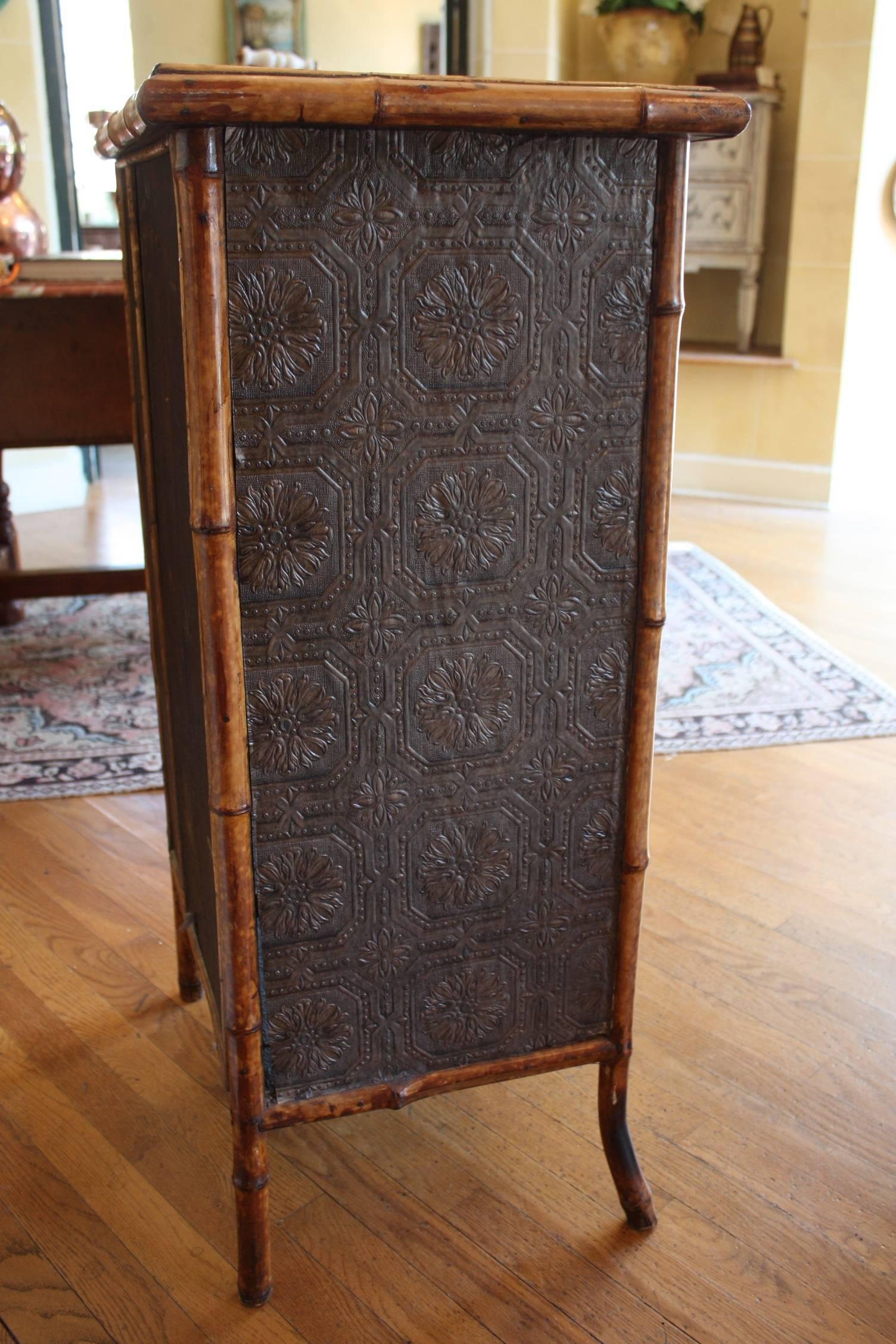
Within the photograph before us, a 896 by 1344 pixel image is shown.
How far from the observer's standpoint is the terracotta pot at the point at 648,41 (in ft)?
15.2

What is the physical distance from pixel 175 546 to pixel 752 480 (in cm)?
405

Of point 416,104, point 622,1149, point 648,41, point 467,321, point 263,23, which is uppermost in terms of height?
point 263,23

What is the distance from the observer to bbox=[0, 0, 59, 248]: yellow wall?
453 centimetres

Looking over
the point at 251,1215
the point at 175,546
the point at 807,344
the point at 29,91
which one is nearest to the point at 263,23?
the point at 29,91

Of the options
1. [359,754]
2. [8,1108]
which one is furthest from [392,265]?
[8,1108]

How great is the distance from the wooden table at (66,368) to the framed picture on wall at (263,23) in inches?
106

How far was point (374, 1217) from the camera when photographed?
1404mm

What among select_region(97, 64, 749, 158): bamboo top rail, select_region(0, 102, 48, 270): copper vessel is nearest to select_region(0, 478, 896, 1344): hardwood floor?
select_region(97, 64, 749, 158): bamboo top rail

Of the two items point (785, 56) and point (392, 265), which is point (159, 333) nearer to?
point (392, 265)

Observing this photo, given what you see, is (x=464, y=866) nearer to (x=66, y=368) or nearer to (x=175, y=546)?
(x=175, y=546)

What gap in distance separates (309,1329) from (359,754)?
1.97 feet

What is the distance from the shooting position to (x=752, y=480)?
507 centimetres

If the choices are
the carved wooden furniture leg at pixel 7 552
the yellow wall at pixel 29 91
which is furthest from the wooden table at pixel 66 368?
the yellow wall at pixel 29 91

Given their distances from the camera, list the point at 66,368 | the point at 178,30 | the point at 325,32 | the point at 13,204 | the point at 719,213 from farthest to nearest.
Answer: the point at 325,32 < the point at 178,30 < the point at 719,213 < the point at 13,204 < the point at 66,368
